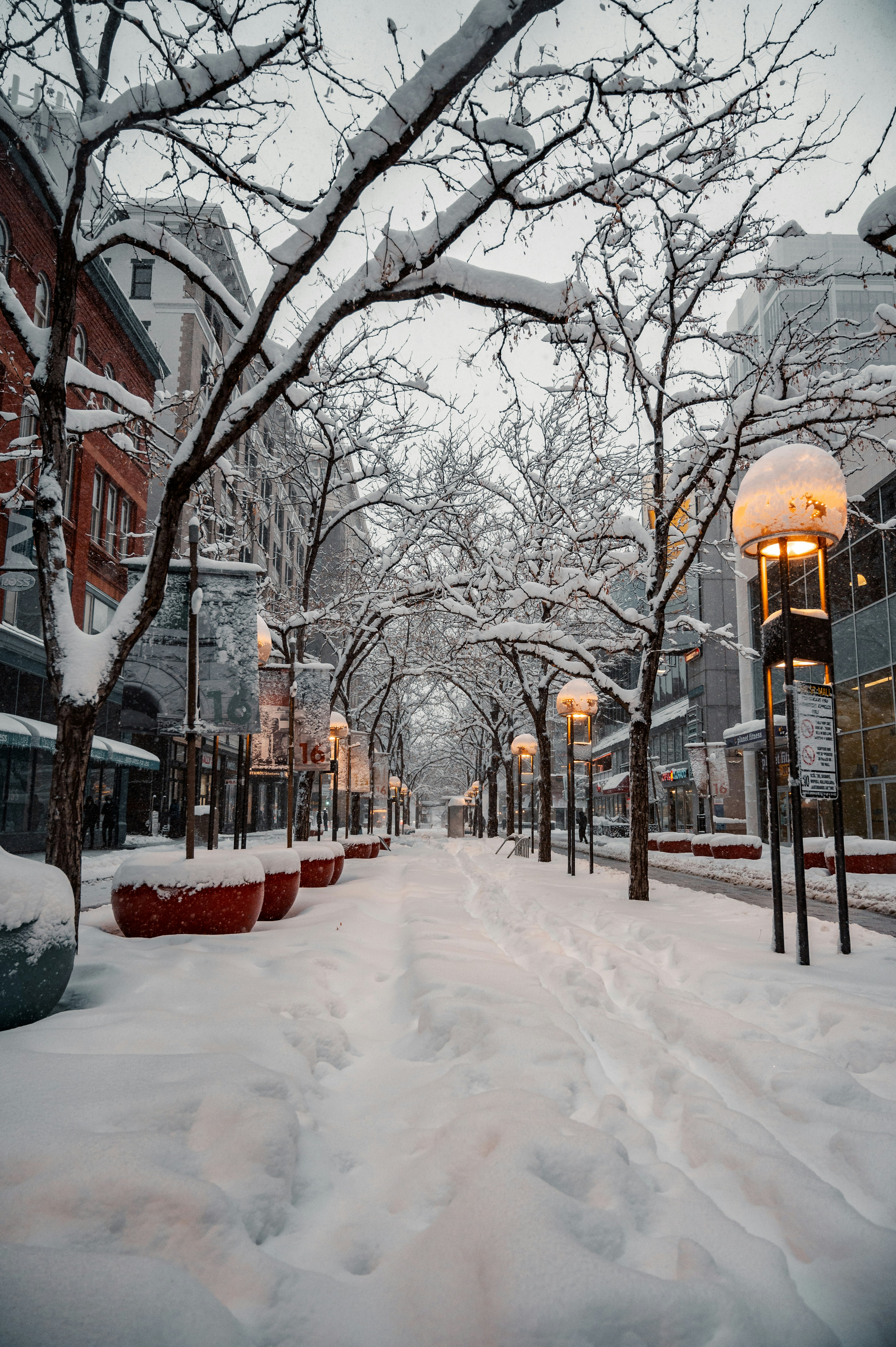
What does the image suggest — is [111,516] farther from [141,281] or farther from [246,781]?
[246,781]

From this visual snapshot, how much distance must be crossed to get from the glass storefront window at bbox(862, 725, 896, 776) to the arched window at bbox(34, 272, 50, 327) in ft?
78.5

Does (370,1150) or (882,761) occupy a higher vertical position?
(882,761)

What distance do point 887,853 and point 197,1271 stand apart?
15.7 metres

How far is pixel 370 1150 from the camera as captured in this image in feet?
9.77

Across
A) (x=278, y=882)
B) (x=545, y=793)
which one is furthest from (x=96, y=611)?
(x=278, y=882)

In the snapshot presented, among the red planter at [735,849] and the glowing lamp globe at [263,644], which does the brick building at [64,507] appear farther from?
the red planter at [735,849]

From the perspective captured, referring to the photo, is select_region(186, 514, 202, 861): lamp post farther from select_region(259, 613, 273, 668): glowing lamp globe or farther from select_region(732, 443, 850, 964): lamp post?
select_region(732, 443, 850, 964): lamp post

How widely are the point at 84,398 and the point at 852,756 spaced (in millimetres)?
22099

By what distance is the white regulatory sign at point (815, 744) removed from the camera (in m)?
6.49

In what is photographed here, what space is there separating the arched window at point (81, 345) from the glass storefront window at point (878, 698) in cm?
2419

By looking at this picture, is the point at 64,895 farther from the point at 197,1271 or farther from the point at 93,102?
the point at 93,102

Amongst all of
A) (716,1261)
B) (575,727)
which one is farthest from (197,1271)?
(575,727)

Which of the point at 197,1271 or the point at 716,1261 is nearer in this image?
the point at 197,1271

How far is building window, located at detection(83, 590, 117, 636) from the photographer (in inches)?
886
